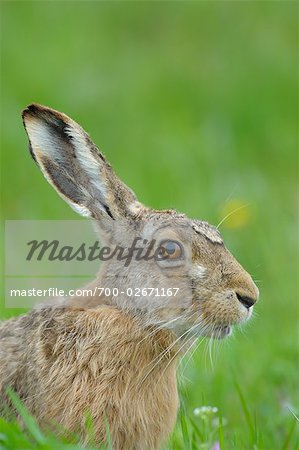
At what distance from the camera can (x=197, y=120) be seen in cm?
1141

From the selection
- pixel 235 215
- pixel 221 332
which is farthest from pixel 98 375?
pixel 235 215

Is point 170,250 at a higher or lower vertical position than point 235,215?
higher

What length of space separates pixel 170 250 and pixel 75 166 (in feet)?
2.00

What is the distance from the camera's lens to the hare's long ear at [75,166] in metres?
4.82

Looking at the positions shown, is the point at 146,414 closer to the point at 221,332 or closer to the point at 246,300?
the point at 221,332

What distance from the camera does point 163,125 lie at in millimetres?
11078

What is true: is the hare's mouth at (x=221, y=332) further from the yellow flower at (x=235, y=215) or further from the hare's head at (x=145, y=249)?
the yellow flower at (x=235, y=215)

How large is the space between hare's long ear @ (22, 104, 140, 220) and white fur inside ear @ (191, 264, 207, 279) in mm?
423

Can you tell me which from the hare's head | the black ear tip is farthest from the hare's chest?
the black ear tip

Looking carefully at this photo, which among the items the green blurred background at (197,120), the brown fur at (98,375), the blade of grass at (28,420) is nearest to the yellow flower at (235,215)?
the green blurred background at (197,120)

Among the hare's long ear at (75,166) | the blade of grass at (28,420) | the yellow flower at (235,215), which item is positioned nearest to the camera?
the blade of grass at (28,420)

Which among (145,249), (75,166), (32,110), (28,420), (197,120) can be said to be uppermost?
(32,110)

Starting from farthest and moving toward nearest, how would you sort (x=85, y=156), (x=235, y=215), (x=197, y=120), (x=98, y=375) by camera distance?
(x=197, y=120), (x=235, y=215), (x=85, y=156), (x=98, y=375)

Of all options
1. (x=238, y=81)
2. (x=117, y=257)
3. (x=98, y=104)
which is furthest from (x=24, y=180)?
(x=117, y=257)
